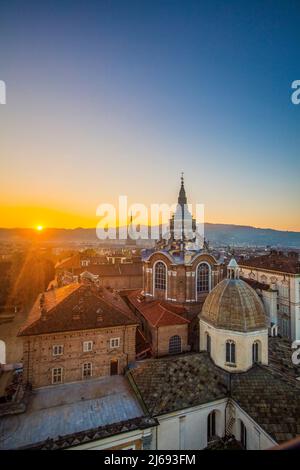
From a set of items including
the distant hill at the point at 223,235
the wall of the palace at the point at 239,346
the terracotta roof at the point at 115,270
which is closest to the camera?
the wall of the palace at the point at 239,346

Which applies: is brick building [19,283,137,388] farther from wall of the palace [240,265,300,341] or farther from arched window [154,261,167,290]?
wall of the palace [240,265,300,341]

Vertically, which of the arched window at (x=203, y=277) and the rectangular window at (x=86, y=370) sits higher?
the arched window at (x=203, y=277)

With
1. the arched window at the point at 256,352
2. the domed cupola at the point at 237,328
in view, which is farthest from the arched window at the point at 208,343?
the arched window at the point at 256,352

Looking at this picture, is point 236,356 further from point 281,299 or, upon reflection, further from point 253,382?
point 281,299

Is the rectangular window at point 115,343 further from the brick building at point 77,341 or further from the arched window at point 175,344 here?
the arched window at point 175,344

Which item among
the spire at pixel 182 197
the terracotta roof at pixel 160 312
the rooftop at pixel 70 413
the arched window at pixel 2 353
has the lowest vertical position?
the arched window at pixel 2 353

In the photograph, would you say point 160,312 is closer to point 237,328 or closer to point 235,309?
point 235,309

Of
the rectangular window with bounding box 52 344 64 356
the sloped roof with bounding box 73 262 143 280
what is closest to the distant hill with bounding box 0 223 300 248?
the sloped roof with bounding box 73 262 143 280
